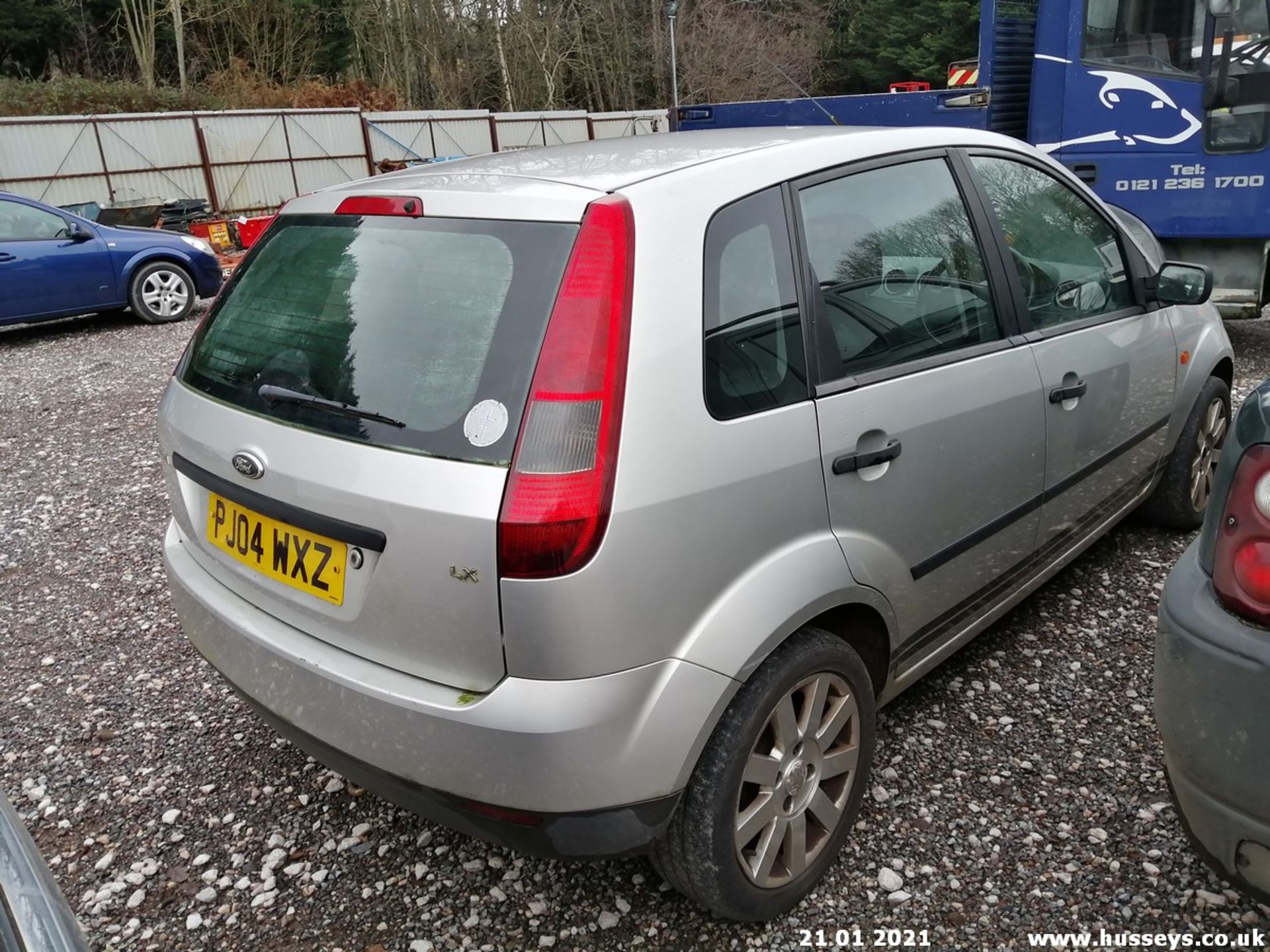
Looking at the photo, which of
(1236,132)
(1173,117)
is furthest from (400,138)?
(1236,132)

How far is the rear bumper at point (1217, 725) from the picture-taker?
5.42ft

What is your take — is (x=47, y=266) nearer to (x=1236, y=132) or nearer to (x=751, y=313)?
(x=751, y=313)

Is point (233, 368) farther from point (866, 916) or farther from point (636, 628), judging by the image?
point (866, 916)

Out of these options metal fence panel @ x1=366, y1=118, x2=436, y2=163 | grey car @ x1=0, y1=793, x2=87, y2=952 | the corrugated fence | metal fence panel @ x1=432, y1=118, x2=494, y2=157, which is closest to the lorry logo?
grey car @ x1=0, y1=793, x2=87, y2=952

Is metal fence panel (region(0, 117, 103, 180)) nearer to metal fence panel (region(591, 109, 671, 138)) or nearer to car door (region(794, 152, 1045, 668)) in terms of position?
metal fence panel (region(591, 109, 671, 138))

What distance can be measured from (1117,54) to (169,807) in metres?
7.10

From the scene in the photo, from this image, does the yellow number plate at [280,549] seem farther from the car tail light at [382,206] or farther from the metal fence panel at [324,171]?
the metal fence panel at [324,171]

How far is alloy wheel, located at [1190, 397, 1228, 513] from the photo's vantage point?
388 centimetres

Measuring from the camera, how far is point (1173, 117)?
6406 mm

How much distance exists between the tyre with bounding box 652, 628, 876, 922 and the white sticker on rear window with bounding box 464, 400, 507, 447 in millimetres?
730

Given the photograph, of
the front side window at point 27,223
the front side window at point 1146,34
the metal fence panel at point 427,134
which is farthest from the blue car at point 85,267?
the metal fence panel at point 427,134

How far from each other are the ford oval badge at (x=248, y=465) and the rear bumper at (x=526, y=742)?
36 cm

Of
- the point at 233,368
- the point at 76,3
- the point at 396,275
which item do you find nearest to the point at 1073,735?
the point at 396,275

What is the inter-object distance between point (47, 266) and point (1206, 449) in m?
9.83
